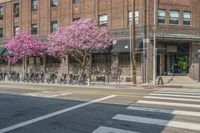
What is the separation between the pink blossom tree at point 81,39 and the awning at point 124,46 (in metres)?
0.91

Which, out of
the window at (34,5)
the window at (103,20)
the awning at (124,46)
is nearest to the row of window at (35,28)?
the window at (34,5)

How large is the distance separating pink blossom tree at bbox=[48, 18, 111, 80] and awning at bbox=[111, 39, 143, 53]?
91cm

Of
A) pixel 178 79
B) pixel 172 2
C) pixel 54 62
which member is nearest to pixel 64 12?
pixel 54 62

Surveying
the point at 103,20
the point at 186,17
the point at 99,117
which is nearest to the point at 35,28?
the point at 103,20

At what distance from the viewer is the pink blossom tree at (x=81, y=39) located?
2773 centimetres

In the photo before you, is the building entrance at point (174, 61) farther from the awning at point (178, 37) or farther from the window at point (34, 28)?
the window at point (34, 28)

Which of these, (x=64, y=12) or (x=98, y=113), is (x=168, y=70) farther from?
(x=98, y=113)

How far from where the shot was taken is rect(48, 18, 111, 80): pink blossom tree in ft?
91.0

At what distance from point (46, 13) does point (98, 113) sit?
90.2ft

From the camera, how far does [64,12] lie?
3419 centimetres

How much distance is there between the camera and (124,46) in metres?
28.5

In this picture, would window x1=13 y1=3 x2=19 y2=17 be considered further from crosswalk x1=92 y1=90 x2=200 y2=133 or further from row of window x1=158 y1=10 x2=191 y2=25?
crosswalk x1=92 y1=90 x2=200 y2=133

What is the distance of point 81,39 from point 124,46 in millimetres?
4235

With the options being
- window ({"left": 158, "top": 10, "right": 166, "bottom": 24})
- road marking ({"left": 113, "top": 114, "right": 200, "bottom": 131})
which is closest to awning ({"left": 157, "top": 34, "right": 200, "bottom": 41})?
window ({"left": 158, "top": 10, "right": 166, "bottom": 24})
